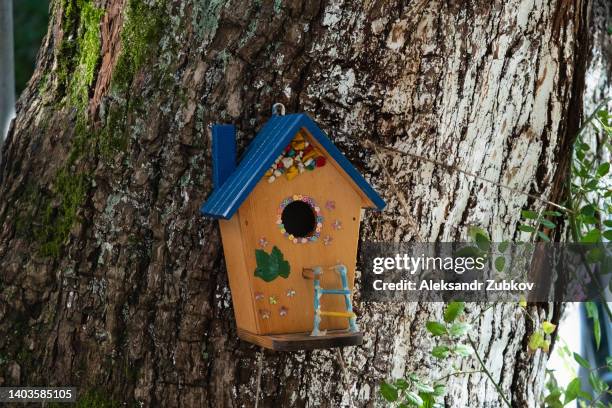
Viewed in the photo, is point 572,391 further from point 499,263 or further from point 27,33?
point 27,33

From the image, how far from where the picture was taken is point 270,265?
1.68m

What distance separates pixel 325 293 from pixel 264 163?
0.97 ft

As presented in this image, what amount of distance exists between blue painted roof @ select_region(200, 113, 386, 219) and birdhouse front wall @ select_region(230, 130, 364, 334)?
30mm

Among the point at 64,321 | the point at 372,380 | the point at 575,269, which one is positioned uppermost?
the point at 575,269

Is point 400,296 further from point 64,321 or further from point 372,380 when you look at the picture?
point 64,321

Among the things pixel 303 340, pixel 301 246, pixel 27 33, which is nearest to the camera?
pixel 303 340

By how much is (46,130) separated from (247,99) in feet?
2.01

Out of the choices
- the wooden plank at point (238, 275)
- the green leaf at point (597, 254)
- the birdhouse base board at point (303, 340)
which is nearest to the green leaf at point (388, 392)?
the birdhouse base board at point (303, 340)

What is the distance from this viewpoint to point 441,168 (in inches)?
77.4

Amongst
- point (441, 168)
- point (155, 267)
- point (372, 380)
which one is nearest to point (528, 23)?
point (441, 168)

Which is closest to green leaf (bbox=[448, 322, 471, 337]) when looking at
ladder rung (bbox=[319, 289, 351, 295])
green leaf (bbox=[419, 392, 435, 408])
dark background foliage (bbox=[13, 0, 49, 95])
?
green leaf (bbox=[419, 392, 435, 408])

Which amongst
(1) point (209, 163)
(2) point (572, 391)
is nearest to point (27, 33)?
(1) point (209, 163)

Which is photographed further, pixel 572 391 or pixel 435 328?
pixel 572 391

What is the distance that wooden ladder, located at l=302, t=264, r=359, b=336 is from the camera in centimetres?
169
